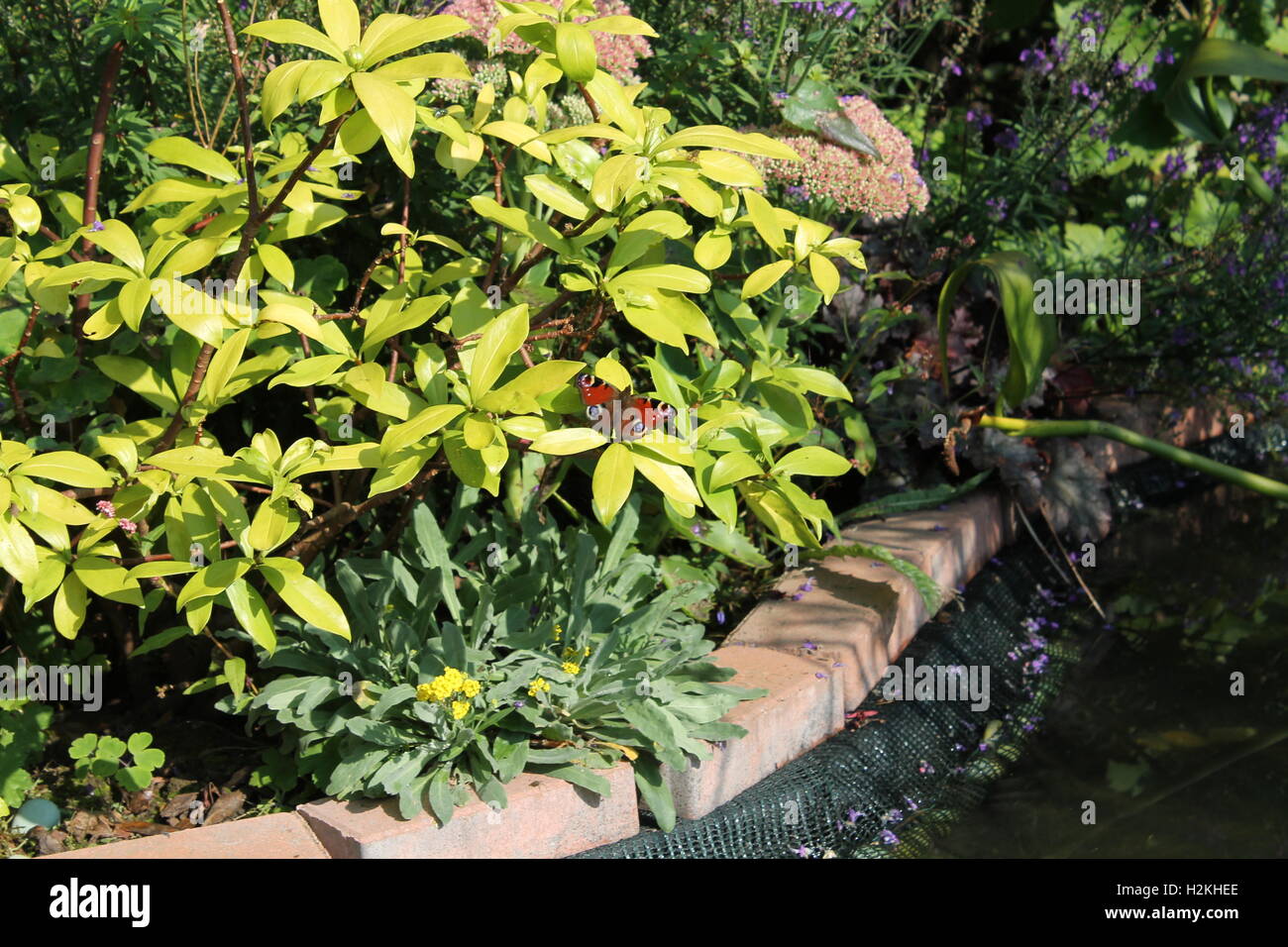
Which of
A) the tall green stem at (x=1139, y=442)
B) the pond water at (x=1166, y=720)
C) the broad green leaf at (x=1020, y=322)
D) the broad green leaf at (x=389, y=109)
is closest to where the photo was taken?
the broad green leaf at (x=389, y=109)

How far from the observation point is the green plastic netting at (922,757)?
235 cm

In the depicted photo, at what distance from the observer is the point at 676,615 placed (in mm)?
2684

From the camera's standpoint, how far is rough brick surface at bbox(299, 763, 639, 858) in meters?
1.99

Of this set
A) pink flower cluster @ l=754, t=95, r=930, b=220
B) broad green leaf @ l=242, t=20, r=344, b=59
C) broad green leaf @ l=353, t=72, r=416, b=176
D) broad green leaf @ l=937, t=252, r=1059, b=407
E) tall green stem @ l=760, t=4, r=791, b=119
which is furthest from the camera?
tall green stem @ l=760, t=4, r=791, b=119

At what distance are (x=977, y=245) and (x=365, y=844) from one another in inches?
108

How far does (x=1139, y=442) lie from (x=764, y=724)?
1.60m

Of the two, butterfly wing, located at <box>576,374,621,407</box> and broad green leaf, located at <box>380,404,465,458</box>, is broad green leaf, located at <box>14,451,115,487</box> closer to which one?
broad green leaf, located at <box>380,404,465,458</box>

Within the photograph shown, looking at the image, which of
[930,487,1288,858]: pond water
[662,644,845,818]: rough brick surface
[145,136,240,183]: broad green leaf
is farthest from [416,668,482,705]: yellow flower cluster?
[930,487,1288,858]: pond water

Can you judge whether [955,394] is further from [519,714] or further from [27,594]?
[27,594]

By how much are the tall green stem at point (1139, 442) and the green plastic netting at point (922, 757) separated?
45 cm

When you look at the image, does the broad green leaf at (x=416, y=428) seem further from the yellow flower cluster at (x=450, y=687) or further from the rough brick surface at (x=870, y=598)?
the rough brick surface at (x=870, y=598)

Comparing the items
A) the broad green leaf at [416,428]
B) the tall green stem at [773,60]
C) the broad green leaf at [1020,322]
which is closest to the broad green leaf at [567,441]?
the broad green leaf at [416,428]

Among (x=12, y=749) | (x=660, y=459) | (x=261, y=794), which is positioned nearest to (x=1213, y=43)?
(x=660, y=459)

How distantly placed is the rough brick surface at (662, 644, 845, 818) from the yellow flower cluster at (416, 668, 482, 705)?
441 millimetres
